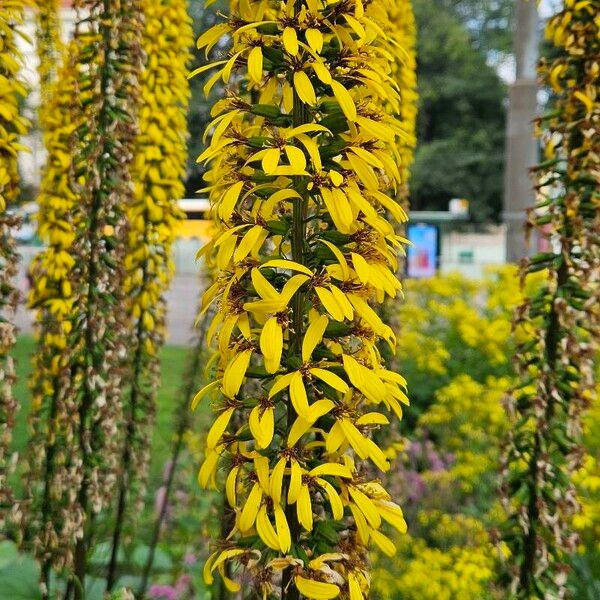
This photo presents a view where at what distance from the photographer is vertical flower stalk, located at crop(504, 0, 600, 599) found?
248 cm

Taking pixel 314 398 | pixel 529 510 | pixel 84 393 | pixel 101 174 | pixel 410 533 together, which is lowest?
pixel 410 533

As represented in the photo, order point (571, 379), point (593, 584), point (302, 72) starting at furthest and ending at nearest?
1. point (593, 584)
2. point (571, 379)
3. point (302, 72)

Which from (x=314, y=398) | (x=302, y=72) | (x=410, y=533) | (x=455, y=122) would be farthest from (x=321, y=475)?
(x=455, y=122)

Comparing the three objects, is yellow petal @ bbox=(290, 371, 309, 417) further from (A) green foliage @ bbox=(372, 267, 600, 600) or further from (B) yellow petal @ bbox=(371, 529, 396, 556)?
(A) green foliage @ bbox=(372, 267, 600, 600)

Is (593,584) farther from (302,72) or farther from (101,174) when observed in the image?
(302,72)

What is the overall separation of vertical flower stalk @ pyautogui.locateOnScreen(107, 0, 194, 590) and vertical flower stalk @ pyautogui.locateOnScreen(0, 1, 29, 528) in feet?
3.74

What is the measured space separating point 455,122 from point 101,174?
30.8 m

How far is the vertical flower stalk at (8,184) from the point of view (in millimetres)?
2129

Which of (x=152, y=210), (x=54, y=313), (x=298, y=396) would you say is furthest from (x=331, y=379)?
(x=152, y=210)

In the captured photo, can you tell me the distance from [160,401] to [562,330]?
272 inches

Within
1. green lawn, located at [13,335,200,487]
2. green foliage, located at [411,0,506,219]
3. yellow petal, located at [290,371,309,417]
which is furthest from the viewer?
green foliage, located at [411,0,506,219]

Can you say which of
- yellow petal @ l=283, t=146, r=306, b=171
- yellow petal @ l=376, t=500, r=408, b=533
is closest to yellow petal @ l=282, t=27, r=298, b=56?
yellow petal @ l=283, t=146, r=306, b=171

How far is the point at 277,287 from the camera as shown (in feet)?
4.74

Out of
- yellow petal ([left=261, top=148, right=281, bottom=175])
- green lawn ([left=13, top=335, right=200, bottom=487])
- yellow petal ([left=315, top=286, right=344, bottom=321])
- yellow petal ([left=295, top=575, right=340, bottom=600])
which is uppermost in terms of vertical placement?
yellow petal ([left=261, top=148, right=281, bottom=175])
